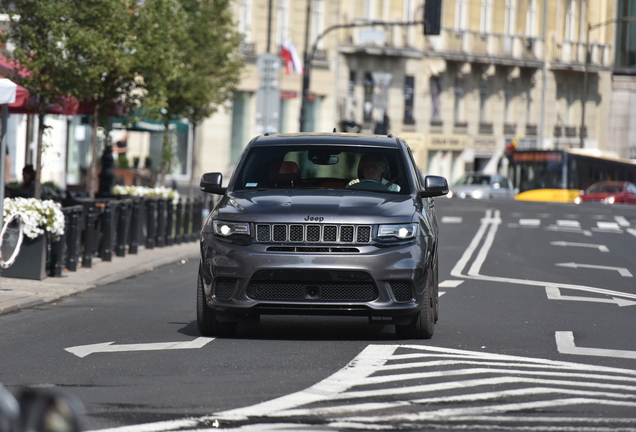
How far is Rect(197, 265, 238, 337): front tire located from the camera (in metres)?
10.0

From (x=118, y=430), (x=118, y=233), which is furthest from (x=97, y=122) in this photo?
(x=118, y=430)

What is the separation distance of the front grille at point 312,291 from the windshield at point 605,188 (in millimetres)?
48004

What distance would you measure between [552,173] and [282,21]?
14390mm

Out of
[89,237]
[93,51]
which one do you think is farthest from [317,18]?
[89,237]

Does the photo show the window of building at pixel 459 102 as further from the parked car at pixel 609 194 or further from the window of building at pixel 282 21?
the parked car at pixel 609 194

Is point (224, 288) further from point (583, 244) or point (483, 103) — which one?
point (483, 103)

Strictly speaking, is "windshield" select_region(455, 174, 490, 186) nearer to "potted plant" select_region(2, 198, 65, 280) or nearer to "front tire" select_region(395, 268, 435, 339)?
"potted plant" select_region(2, 198, 65, 280)

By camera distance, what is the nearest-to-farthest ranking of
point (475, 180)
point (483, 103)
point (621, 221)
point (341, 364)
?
point (341, 364) → point (621, 221) → point (475, 180) → point (483, 103)

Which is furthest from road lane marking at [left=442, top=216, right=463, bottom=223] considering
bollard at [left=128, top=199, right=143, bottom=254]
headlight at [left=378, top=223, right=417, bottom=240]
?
headlight at [left=378, top=223, right=417, bottom=240]

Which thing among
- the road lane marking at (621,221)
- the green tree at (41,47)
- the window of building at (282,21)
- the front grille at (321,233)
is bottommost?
the road lane marking at (621,221)

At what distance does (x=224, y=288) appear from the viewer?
31.9ft

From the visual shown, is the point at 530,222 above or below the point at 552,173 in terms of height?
below

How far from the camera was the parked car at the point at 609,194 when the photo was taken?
55625 millimetres

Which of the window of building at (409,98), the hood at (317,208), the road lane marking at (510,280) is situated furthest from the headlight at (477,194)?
the hood at (317,208)
